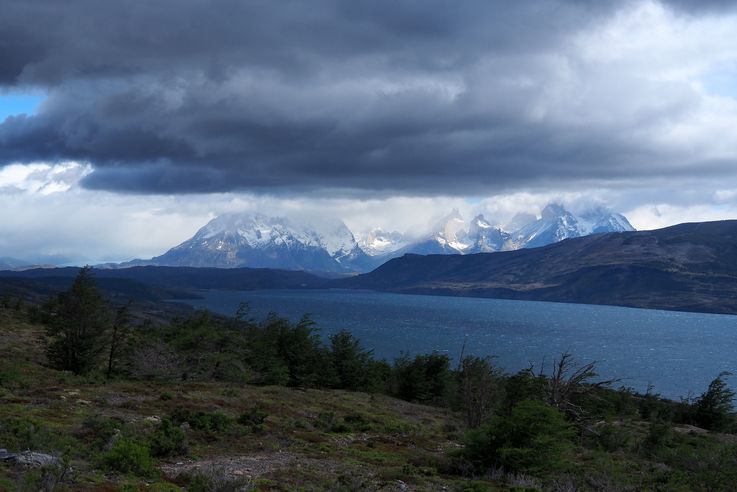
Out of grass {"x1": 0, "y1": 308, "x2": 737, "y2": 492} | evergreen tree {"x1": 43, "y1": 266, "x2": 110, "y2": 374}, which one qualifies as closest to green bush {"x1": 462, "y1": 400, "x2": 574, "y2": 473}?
grass {"x1": 0, "y1": 308, "x2": 737, "y2": 492}

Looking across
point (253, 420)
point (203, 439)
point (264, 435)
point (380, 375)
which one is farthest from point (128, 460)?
point (380, 375)

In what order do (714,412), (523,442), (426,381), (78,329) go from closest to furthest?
(523,442) → (78,329) → (714,412) → (426,381)

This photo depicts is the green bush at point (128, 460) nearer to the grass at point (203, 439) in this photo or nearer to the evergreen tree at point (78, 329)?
the grass at point (203, 439)

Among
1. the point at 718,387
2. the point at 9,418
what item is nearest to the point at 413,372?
the point at 718,387

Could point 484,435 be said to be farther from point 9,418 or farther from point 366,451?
point 9,418

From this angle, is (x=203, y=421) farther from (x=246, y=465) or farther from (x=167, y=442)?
(x=246, y=465)

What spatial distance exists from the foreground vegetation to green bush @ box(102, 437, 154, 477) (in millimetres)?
50

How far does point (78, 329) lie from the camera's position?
5934cm

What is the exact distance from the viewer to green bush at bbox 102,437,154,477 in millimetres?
20203

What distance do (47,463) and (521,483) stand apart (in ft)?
57.8

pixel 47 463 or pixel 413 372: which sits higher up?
pixel 47 463

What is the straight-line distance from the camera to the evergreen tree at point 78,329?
5828 cm

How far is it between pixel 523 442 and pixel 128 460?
16.6 metres

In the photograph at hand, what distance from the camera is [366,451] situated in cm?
3045
